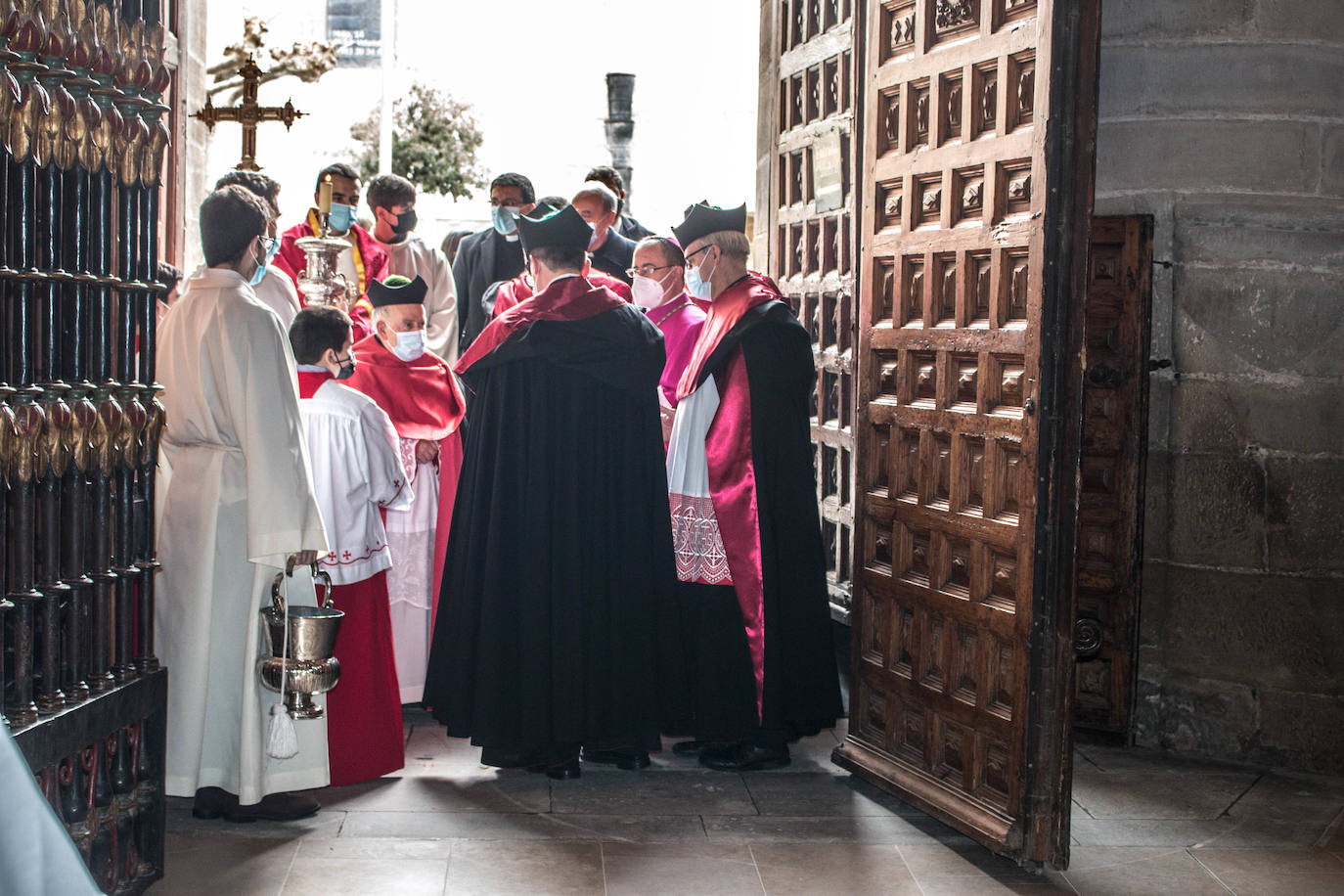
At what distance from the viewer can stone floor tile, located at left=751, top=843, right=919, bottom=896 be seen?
12.7 ft

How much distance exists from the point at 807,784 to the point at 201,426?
226cm

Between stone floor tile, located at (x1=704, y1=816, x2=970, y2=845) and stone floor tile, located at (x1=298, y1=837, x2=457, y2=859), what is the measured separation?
0.80 metres

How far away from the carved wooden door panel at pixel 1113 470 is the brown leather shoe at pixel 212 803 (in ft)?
10.1

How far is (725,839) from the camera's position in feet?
13.9

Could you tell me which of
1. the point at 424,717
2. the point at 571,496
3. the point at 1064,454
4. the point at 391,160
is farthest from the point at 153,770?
the point at 391,160

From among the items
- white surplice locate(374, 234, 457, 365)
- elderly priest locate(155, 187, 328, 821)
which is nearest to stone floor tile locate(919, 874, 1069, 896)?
elderly priest locate(155, 187, 328, 821)

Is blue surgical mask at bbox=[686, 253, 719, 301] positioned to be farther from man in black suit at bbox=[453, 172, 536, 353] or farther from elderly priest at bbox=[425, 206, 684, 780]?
man in black suit at bbox=[453, 172, 536, 353]

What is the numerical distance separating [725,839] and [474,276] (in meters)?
3.87

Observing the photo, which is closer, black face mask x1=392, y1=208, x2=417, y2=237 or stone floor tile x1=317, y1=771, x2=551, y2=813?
stone floor tile x1=317, y1=771, x2=551, y2=813

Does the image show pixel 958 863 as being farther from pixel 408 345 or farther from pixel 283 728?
pixel 408 345

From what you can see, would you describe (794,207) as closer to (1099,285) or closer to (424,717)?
(1099,285)

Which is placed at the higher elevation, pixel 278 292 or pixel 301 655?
pixel 278 292

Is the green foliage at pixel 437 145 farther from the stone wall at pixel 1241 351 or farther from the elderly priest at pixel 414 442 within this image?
the stone wall at pixel 1241 351

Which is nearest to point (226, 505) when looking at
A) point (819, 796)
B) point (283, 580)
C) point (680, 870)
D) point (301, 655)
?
point (283, 580)
